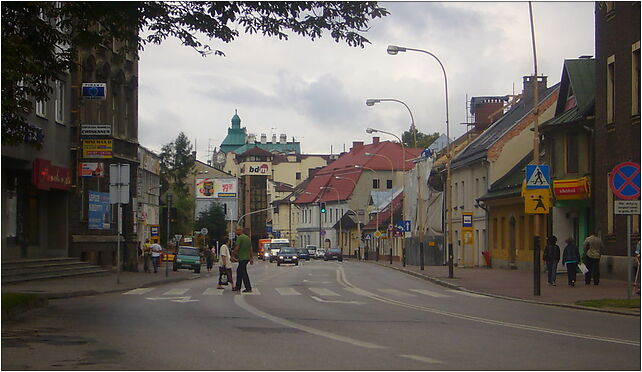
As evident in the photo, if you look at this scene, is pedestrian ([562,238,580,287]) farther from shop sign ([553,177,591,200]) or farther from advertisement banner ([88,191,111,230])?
advertisement banner ([88,191,111,230])

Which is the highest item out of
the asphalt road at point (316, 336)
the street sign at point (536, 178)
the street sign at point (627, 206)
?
the street sign at point (536, 178)

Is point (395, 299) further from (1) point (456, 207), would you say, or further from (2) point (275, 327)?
(1) point (456, 207)

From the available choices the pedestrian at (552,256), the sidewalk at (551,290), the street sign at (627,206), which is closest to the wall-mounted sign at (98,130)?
the sidewalk at (551,290)

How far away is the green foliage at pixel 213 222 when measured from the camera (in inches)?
4109

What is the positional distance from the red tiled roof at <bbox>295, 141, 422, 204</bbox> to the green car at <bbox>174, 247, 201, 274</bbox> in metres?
70.7

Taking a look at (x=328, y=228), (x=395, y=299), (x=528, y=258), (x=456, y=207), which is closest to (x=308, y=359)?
(x=395, y=299)

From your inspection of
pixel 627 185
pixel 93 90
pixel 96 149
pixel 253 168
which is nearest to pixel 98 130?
pixel 96 149

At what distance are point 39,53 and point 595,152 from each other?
2387 centimetres

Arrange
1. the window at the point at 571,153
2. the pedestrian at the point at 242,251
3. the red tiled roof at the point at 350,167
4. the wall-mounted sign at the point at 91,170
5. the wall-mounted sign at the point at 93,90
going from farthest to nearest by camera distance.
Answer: the red tiled roof at the point at 350,167
the window at the point at 571,153
the wall-mounted sign at the point at 91,170
the wall-mounted sign at the point at 93,90
the pedestrian at the point at 242,251

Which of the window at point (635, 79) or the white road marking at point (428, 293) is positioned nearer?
the white road marking at point (428, 293)

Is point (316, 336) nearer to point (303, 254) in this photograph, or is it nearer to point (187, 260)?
point (187, 260)

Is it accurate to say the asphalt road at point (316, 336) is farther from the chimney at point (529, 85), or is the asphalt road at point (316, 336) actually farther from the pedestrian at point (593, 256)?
the chimney at point (529, 85)

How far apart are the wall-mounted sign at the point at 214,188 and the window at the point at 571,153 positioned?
292 feet

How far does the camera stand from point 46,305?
21750mm
